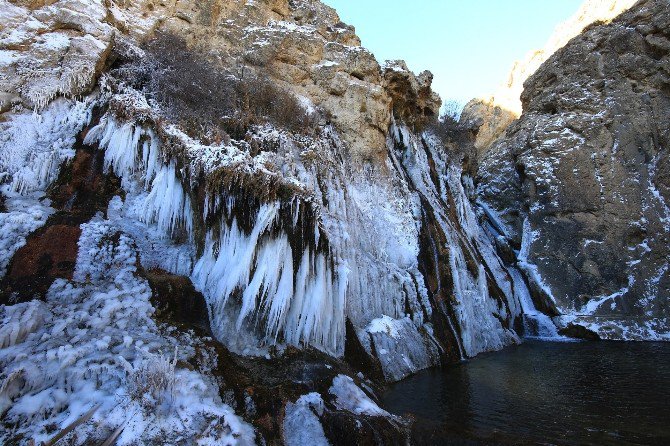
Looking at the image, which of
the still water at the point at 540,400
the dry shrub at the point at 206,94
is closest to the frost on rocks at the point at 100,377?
the still water at the point at 540,400

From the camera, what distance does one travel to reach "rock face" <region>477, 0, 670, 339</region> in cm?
1720

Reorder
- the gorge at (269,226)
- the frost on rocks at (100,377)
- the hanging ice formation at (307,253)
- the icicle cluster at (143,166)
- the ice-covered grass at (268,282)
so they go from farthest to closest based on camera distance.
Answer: the icicle cluster at (143,166), the hanging ice formation at (307,253), the ice-covered grass at (268,282), the gorge at (269,226), the frost on rocks at (100,377)

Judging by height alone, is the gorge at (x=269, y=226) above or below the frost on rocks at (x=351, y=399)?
above

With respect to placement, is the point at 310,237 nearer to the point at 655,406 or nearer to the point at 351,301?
the point at 351,301

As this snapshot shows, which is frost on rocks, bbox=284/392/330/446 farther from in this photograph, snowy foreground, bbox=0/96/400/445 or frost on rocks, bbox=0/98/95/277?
frost on rocks, bbox=0/98/95/277

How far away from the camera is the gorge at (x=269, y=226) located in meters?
5.10

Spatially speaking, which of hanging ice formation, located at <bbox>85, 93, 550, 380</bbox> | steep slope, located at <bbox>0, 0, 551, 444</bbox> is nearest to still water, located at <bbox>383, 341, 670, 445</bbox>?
steep slope, located at <bbox>0, 0, 551, 444</bbox>

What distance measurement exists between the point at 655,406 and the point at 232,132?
1071 centimetres

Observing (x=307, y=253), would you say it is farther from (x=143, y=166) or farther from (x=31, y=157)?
(x=31, y=157)

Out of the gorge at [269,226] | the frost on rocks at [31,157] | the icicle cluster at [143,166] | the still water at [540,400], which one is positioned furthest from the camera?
the icicle cluster at [143,166]

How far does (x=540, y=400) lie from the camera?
754 cm

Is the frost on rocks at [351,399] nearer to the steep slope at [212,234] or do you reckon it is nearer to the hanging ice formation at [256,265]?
the steep slope at [212,234]

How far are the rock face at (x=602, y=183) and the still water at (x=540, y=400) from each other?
5.62m

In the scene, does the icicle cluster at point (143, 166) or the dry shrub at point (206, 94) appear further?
the dry shrub at point (206, 94)
